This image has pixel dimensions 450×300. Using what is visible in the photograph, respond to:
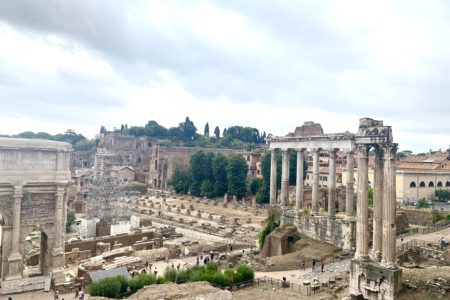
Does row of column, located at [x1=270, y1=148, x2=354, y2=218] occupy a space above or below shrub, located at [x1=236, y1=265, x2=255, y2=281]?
above

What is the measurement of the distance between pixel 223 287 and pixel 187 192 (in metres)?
61.6

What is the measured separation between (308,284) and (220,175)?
178 feet

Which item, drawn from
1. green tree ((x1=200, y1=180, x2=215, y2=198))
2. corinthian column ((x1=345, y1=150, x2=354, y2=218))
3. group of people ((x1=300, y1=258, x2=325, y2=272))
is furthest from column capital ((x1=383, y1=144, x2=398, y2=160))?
green tree ((x1=200, y1=180, x2=215, y2=198))

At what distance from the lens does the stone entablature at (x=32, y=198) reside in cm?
2372

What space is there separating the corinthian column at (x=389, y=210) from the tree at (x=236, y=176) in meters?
55.8

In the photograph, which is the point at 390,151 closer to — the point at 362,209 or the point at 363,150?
the point at 363,150

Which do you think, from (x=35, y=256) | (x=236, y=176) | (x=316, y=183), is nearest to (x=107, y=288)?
(x=35, y=256)

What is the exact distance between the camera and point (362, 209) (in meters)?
18.7

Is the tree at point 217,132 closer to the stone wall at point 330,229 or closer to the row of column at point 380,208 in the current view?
the stone wall at point 330,229

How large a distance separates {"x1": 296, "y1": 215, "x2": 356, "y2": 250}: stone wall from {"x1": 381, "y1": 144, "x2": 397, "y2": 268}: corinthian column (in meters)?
11.4

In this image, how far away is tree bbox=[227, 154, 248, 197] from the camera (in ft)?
241

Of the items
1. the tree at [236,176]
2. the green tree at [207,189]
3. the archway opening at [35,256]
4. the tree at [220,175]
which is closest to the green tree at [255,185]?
the tree at [236,176]

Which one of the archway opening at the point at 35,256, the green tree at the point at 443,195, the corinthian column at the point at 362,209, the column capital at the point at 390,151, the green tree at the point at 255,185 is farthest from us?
the green tree at the point at 255,185

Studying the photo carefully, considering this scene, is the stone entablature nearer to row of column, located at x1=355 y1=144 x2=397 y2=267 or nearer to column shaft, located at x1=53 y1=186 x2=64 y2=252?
column shaft, located at x1=53 y1=186 x2=64 y2=252
